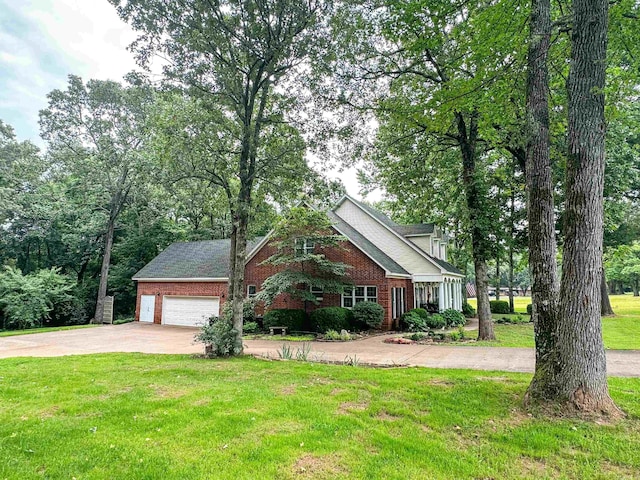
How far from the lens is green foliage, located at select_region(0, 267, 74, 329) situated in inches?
819

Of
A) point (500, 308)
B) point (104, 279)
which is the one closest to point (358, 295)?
point (500, 308)

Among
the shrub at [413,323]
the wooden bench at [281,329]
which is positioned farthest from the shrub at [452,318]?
the wooden bench at [281,329]

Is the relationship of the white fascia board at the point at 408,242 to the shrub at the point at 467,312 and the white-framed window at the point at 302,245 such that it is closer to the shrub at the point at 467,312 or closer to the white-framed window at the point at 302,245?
the white-framed window at the point at 302,245

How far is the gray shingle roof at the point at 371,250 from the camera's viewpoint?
18.2m

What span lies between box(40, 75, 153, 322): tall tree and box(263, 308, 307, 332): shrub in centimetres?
1340

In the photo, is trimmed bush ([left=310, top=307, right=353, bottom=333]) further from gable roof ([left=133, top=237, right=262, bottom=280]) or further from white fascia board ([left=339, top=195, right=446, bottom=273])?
gable roof ([left=133, top=237, right=262, bottom=280])

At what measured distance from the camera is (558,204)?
15992 mm

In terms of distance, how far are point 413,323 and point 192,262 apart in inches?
547

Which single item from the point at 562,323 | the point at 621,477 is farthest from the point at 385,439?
the point at 562,323

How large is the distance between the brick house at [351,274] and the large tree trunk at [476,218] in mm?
4178

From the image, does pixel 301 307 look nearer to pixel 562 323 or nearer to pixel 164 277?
pixel 164 277

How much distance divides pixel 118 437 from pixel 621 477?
529cm

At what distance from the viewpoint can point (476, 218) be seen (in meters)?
14.0

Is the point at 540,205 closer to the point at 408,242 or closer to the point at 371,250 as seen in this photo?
the point at 371,250
